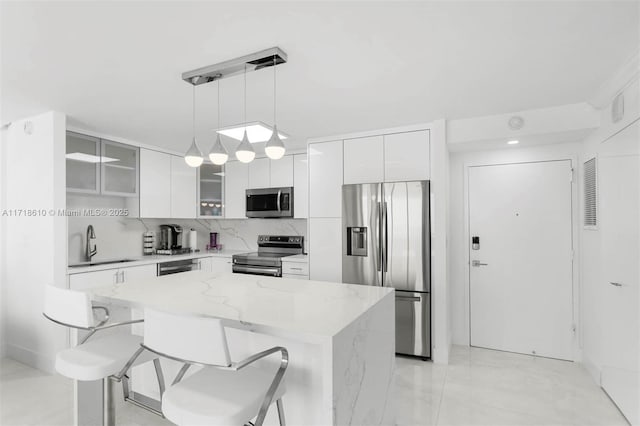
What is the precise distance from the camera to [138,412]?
2480 millimetres

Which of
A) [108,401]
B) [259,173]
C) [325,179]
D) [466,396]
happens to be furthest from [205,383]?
[259,173]

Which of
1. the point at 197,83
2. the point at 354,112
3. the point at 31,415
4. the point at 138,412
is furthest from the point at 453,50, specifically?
the point at 31,415

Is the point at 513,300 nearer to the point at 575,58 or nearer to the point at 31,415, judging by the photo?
the point at 575,58

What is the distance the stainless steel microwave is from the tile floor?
2.29m

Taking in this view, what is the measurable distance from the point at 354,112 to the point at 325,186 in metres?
1.07

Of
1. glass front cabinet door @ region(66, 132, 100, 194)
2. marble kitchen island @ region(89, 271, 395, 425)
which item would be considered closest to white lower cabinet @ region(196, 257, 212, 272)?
glass front cabinet door @ region(66, 132, 100, 194)

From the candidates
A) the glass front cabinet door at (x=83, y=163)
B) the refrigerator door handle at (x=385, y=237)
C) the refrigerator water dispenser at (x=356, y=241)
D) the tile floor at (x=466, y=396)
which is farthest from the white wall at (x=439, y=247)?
the glass front cabinet door at (x=83, y=163)

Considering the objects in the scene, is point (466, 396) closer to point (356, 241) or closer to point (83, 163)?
point (356, 241)

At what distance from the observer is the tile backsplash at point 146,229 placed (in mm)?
4035

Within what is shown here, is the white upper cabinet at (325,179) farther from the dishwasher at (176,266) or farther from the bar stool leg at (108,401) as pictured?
the bar stool leg at (108,401)

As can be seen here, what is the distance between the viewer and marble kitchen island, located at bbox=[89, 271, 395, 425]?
59.5 inches

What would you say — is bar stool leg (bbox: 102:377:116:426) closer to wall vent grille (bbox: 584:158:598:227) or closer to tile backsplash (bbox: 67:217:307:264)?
tile backsplash (bbox: 67:217:307:264)

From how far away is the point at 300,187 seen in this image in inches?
181

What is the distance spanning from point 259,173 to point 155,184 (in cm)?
134
